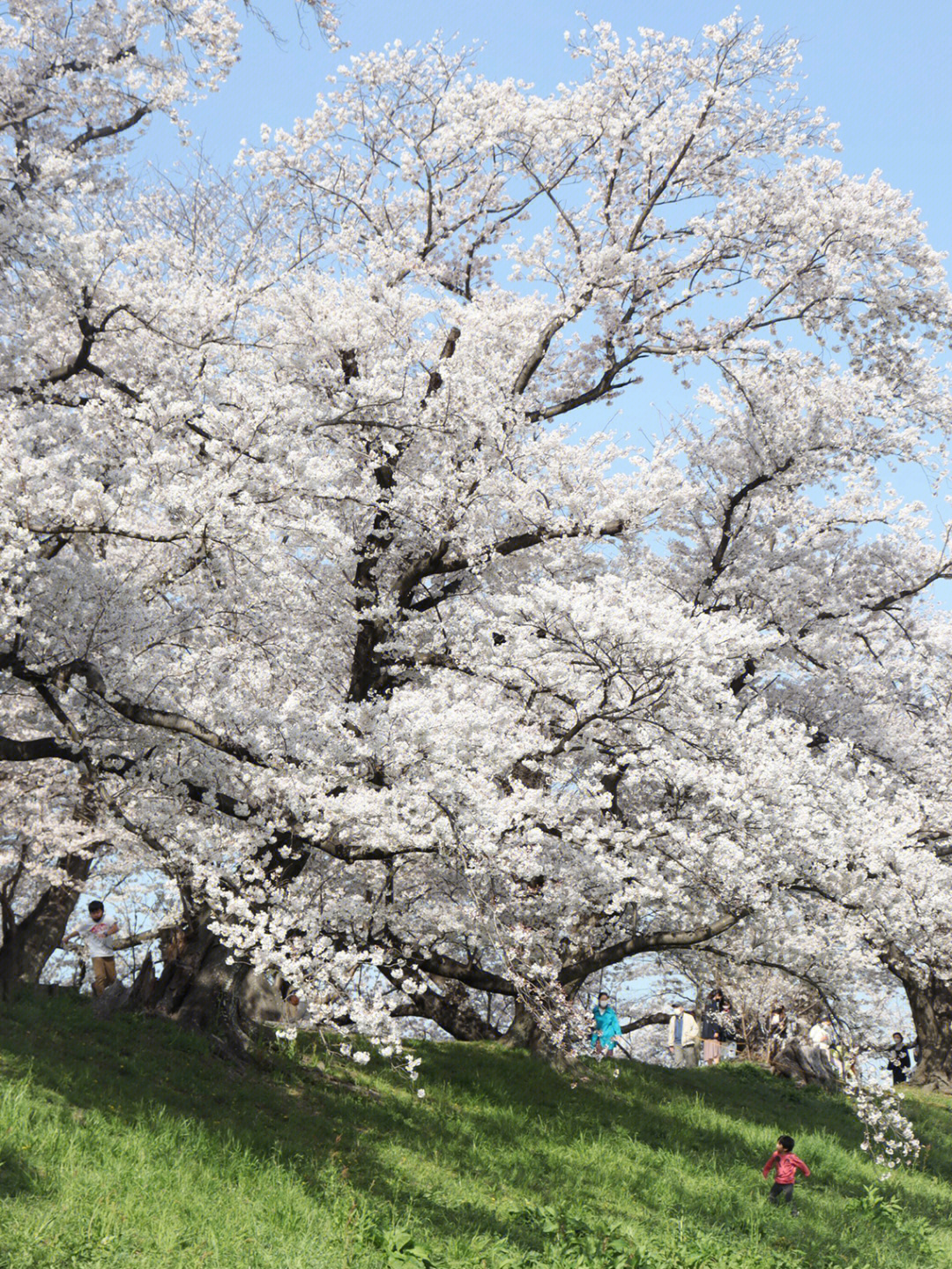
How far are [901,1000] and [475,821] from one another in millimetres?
25149

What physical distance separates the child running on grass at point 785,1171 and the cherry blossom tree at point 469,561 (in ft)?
8.34

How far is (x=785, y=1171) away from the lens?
11.7 meters

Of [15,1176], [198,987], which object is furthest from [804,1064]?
[15,1176]

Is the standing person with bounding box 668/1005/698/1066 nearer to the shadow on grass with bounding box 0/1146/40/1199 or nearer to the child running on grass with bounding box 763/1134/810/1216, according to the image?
the child running on grass with bounding box 763/1134/810/1216

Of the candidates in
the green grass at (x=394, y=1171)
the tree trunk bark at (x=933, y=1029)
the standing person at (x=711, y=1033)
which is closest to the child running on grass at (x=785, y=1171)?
the green grass at (x=394, y=1171)

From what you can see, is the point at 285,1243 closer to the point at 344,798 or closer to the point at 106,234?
the point at 344,798

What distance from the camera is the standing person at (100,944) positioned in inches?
482

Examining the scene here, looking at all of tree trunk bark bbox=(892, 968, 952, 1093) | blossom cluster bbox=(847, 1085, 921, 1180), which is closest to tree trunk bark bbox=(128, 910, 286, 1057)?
blossom cluster bbox=(847, 1085, 921, 1180)

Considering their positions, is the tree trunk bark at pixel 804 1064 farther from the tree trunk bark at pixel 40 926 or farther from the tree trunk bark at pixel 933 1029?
the tree trunk bark at pixel 40 926

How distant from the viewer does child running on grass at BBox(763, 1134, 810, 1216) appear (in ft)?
38.4

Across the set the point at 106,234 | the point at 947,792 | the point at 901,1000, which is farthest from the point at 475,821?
the point at 901,1000

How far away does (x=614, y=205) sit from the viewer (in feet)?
51.9

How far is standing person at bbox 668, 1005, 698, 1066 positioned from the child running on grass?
868 centimetres

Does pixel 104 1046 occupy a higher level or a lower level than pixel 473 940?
lower
